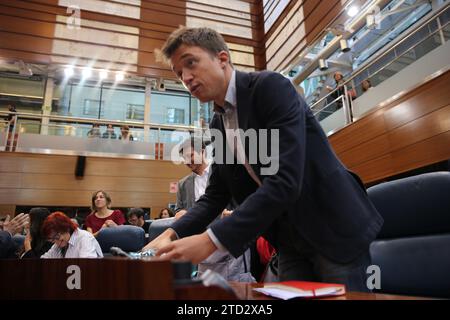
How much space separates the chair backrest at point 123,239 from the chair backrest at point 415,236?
210 centimetres

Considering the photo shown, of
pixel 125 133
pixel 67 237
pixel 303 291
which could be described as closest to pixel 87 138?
pixel 125 133

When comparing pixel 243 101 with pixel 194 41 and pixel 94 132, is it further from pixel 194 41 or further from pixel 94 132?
pixel 94 132

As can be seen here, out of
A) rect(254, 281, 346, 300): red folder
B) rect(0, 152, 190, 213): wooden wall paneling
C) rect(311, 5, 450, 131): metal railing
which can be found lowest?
rect(254, 281, 346, 300): red folder

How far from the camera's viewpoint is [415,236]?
4.00ft

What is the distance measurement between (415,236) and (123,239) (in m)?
2.35

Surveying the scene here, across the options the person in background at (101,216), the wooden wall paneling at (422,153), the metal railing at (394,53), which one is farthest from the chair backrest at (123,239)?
the metal railing at (394,53)

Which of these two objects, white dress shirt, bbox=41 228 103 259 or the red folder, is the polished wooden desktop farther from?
white dress shirt, bbox=41 228 103 259

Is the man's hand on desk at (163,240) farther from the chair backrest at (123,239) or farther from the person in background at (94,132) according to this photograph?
the person in background at (94,132)

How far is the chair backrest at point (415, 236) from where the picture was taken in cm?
113

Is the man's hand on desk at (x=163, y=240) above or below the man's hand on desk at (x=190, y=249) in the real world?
above

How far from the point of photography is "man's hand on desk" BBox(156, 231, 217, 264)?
0.66 m

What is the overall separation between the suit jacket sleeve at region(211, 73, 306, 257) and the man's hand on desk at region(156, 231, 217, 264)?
31 mm

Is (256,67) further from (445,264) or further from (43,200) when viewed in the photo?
(445,264)

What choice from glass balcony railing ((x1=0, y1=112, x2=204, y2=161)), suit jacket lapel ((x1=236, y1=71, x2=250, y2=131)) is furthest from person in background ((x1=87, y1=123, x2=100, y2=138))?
suit jacket lapel ((x1=236, y1=71, x2=250, y2=131))
